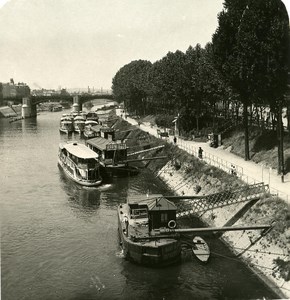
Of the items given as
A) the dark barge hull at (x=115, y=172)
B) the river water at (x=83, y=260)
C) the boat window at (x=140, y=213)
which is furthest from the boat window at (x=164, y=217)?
the dark barge hull at (x=115, y=172)

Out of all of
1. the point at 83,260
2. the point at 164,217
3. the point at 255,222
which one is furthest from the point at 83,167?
the point at 255,222

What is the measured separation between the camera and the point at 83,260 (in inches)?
1610

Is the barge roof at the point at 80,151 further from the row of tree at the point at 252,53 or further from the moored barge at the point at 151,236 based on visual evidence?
the moored barge at the point at 151,236

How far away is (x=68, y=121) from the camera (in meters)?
151

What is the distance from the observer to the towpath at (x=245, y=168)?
47.9 metres

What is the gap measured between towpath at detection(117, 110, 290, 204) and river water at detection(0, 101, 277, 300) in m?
8.71

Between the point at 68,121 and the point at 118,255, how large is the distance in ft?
371

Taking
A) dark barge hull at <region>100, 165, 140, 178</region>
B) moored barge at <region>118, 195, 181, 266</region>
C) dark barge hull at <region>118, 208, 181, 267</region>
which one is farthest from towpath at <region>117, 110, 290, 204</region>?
dark barge hull at <region>118, 208, 181, 267</region>

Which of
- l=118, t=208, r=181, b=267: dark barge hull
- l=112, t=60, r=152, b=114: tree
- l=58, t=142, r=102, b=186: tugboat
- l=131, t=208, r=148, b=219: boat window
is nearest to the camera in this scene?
l=118, t=208, r=181, b=267: dark barge hull

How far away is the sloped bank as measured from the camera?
36.1 meters

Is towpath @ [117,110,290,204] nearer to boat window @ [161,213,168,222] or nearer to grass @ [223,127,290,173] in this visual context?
grass @ [223,127,290,173]

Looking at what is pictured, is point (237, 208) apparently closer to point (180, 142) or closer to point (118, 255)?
point (118, 255)

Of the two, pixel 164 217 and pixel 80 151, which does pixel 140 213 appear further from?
pixel 80 151

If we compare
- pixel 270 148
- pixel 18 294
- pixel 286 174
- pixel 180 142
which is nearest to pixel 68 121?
pixel 180 142
